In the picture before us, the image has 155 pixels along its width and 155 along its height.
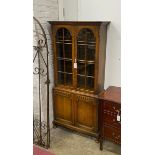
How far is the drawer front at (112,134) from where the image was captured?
289 cm

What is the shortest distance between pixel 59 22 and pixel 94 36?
22.2 inches

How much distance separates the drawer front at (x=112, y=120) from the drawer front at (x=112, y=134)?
0.07 meters

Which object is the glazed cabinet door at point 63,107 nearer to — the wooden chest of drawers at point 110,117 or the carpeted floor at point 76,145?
the carpeted floor at point 76,145

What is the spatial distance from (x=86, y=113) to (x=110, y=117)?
0.50 metres

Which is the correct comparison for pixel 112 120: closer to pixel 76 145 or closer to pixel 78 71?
pixel 76 145

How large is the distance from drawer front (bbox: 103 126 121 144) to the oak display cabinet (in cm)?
26

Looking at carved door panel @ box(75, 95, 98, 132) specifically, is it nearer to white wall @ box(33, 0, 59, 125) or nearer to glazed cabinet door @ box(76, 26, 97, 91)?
glazed cabinet door @ box(76, 26, 97, 91)

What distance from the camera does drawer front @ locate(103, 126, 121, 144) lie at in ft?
9.49

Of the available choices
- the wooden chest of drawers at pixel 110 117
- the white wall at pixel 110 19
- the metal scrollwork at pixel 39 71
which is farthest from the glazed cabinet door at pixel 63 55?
the wooden chest of drawers at pixel 110 117

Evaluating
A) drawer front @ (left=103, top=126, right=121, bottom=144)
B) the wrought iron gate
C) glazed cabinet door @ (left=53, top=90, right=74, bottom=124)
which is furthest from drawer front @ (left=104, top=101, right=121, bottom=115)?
the wrought iron gate
